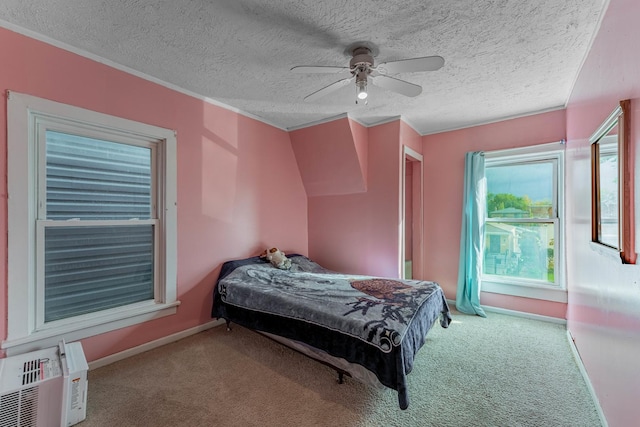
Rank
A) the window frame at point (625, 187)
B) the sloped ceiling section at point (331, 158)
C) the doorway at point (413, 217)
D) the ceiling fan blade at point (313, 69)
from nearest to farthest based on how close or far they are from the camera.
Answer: the window frame at point (625, 187), the ceiling fan blade at point (313, 69), the sloped ceiling section at point (331, 158), the doorway at point (413, 217)

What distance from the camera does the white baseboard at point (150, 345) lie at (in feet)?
6.97

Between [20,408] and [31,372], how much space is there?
0.63 ft

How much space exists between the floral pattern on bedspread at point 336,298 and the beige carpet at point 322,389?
41cm

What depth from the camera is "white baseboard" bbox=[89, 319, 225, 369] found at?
6.97ft

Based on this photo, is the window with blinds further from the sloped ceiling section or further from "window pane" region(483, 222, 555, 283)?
"window pane" region(483, 222, 555, 283)

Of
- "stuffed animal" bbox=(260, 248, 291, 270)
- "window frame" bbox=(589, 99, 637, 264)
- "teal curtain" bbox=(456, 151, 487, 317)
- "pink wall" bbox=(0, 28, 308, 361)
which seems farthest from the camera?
"teal curtain" bbox=(456, 151, 487, 317)

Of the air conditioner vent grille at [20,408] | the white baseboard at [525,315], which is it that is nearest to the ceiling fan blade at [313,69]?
the air conditioner vent grille at [20,408]

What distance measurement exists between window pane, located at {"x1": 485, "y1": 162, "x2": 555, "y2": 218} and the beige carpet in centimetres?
147

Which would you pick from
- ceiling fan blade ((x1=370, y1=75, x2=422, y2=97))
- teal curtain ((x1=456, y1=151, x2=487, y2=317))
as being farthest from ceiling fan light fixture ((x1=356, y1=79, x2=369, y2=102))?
teal curtain ((x1=456, y1=151, x2=487, y2=317))

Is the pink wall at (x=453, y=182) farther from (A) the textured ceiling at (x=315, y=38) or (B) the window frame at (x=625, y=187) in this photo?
(B) the window frame at (x=625, y=187)

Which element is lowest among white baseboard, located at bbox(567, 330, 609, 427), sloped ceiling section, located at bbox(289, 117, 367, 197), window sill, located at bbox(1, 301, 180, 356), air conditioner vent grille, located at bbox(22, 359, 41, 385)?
white baseboard, located at bbox(567, 330, 609, 427)

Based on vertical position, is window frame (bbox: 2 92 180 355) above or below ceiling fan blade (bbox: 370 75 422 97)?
below

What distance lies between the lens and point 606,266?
5.11ft

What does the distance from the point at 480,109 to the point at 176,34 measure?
9.99 ft
